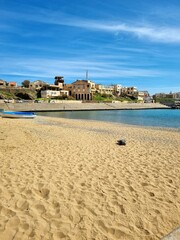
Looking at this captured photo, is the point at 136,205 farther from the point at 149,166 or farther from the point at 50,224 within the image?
the point at 149,166

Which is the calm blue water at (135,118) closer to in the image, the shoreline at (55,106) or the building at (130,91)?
the shoreline at (55,106)

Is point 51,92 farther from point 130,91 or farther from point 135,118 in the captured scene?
point 130,91

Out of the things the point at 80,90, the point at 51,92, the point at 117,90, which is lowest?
the point at 51,92

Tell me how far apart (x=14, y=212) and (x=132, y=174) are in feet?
14.3

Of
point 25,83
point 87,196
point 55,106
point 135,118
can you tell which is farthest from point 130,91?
point 87,196

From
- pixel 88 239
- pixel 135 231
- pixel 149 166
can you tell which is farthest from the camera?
pixel 149 166

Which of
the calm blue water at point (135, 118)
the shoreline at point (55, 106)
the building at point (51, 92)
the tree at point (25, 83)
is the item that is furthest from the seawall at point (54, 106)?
the tree at point (25, 83)

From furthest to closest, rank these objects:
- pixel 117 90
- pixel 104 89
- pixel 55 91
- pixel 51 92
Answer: pixel 117 90 < pixel 104 89 < pixel 55 91 < pixel 51 92

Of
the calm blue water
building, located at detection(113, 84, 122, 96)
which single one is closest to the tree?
building, located at detection(113, 84, 122, 96)

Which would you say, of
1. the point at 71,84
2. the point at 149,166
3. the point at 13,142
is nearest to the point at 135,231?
the point at 149,166

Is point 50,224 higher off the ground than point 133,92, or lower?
lower

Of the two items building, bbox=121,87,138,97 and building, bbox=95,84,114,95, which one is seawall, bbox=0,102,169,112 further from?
building, bbox=121,87,138,97

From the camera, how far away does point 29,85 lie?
117m

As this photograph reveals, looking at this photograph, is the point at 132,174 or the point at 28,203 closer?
the point at 28,203
